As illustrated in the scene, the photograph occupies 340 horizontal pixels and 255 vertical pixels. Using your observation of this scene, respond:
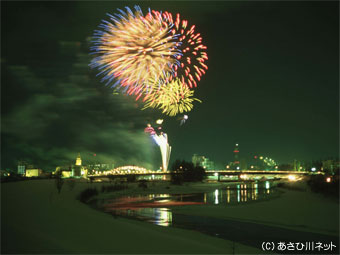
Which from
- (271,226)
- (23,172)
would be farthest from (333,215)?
(23,172)

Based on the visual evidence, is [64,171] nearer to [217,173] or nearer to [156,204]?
[217,173]

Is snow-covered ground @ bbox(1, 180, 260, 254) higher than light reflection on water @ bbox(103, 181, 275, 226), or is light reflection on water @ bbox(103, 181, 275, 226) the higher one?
snow-covered ground @ bbox(1, 180, 260, 254)

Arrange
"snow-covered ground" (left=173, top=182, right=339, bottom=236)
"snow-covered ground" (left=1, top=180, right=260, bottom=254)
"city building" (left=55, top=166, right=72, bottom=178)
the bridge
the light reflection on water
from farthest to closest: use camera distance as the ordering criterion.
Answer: the bridge
"city building" (left=55, top=166, right=72, bottom=178)
the light reflection on water
"snow-covered ground" (left=173, top=182, right=339, bottom=236)
"snow-covered ground" (left=1, top=180, right=260, bottom=254)

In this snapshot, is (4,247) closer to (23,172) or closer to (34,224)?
(34,224)

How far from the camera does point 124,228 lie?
15.4 meters

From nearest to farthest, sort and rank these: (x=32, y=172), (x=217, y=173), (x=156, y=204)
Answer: (x=156, y=204) → (x=32, y=172) → (x=217, y=173)

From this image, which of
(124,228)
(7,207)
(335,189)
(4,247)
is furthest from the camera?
(335,189)

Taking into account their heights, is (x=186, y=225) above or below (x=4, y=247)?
below

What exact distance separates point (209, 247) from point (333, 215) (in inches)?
623

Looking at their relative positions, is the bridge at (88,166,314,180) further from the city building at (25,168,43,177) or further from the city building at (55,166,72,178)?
the city building at (25,168,43,177)

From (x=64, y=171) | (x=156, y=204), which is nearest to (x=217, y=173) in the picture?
(x=64, y=171)

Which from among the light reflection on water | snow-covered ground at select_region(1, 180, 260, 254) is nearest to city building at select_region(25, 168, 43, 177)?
the light reflection on water

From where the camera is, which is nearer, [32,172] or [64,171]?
[32,172]

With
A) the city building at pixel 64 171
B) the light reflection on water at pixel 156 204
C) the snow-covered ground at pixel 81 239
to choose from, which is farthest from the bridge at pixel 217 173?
the snow-covered ground at pixel 81 239
